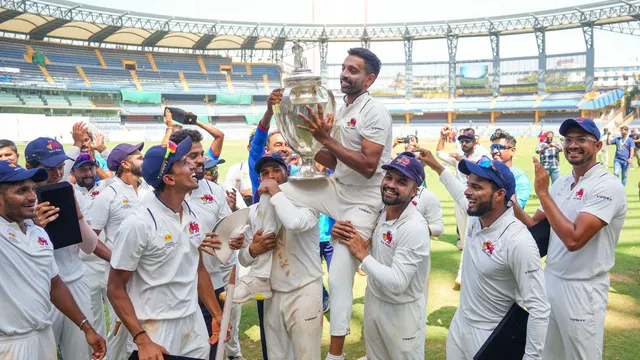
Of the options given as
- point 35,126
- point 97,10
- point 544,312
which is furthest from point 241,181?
point 97,10

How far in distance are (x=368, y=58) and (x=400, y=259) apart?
159 cm

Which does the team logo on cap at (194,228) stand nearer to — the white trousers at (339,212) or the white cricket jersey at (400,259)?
the white trousers at (339,212)

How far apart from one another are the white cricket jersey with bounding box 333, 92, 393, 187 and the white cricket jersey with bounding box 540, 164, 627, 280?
1521mm

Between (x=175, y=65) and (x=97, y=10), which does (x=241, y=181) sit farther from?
(x=175, y=65)

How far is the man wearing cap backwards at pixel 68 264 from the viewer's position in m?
3.87

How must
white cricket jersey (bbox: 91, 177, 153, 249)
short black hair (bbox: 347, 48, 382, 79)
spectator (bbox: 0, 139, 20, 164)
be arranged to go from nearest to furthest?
short black hair (bbox: 347, 48, 382, 79) < white cricket jersey (bbox: 91, 177, 153, 249) < spectator (bbox: 0, 139, 20, 164)

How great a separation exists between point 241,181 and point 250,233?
3.38m

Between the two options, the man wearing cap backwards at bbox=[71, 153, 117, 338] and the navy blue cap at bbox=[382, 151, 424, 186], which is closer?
the navy blue cap at bbox=[382, 151, 424, 186]

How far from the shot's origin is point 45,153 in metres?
4.32

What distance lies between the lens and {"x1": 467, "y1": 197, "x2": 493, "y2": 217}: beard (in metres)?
3.20

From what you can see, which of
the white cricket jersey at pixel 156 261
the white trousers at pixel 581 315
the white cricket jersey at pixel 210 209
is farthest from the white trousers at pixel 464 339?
the white cricket jersey at pixel 210 209

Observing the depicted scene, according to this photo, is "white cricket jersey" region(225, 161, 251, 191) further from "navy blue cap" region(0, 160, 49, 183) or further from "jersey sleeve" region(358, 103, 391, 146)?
"navy blue cap" region(0, 160, 49, 183)

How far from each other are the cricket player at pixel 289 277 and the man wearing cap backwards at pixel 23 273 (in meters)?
1.24

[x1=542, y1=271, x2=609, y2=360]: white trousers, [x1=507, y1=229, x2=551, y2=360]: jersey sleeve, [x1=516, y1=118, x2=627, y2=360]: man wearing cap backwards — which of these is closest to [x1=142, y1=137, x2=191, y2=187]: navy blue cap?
[x1=507, y1=229, x2=551, y2=360]: jersey sleeve
